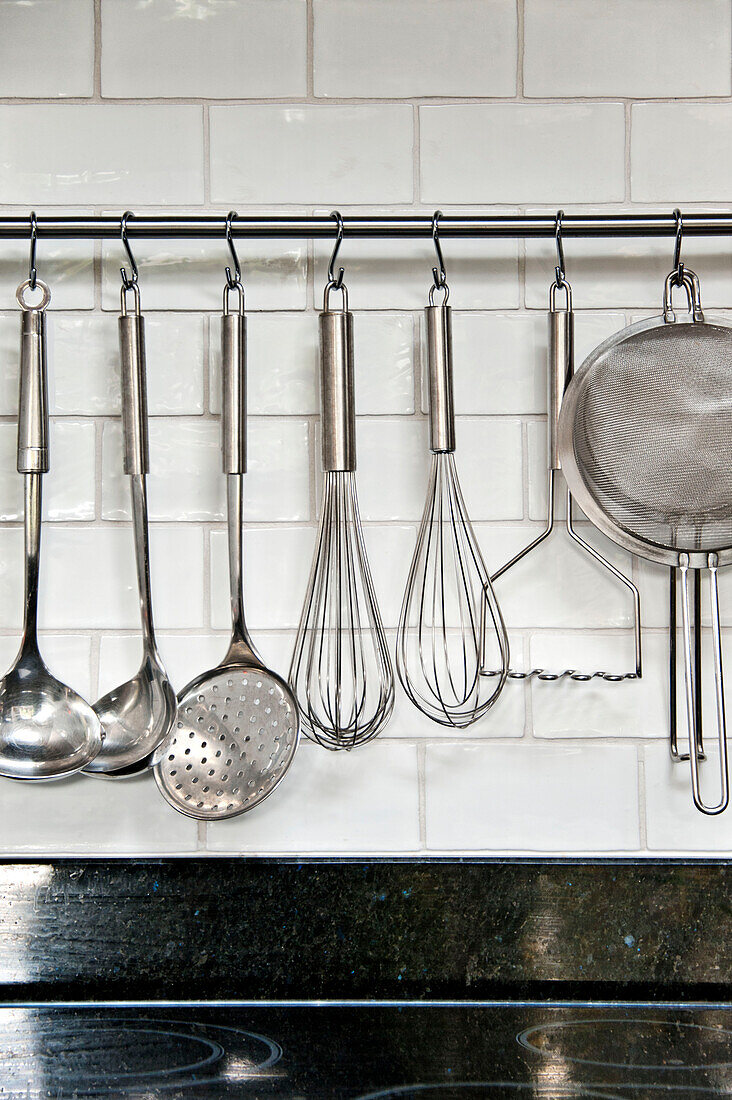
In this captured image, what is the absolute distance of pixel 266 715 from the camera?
80cm

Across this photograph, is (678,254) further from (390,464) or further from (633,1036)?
(633,1036)

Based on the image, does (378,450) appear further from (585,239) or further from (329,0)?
(329,0)

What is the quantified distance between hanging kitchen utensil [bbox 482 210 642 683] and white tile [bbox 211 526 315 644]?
179 mm

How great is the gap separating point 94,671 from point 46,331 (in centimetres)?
31

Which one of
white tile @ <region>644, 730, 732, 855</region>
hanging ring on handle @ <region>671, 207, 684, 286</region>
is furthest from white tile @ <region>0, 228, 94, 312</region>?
white tile @ <region>644, 730, 732, 855</region>

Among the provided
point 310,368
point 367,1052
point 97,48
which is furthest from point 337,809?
point 97,48

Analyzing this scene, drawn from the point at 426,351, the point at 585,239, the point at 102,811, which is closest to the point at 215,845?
the point at 102,811

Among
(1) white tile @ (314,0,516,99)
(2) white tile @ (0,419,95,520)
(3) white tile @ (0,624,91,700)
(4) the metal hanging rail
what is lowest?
(3) white tile @ (0,624,91,700)

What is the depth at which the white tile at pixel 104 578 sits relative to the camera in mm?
836

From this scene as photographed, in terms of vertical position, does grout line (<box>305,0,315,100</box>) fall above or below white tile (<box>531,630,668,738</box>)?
above

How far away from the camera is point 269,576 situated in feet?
2.74

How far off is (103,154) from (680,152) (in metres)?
0.53

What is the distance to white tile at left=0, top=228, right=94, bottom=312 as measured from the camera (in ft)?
2.74

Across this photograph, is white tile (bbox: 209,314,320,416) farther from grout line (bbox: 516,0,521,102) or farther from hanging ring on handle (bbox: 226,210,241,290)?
grout line (bbox: 516,0,521,102)
